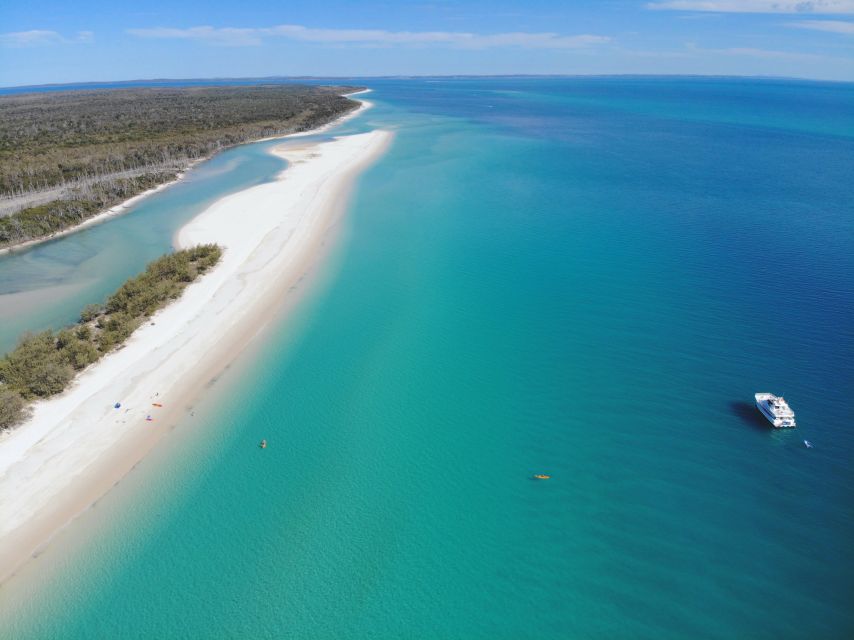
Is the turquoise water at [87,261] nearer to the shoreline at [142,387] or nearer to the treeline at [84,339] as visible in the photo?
the treeline at [84,339]

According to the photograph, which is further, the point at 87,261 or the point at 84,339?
the point at 87,261

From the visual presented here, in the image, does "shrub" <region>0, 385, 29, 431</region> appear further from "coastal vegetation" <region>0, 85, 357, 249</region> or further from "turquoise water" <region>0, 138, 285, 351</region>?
"coastal vegetation" <region>0, 85, 357, 249</region>

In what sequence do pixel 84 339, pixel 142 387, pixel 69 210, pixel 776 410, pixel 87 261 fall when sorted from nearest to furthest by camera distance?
1. pixel 776 410
2. pixel 142 387
3. pixel 84 339
4. pixel 87 261
5. pixel 69 210

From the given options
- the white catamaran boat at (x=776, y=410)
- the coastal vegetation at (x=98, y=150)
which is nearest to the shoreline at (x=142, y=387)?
the coastal vegetation at (x=98, y=150)

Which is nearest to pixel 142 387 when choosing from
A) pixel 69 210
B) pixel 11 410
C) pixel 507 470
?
pixel 11 410

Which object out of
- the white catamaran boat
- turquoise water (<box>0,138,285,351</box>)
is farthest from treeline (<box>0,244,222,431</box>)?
the white catamaran boat

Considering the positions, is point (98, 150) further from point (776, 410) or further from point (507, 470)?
point (776, 410)

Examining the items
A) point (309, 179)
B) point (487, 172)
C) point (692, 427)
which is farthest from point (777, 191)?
point (309, 179)

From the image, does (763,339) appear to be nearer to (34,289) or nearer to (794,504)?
(794,504)
